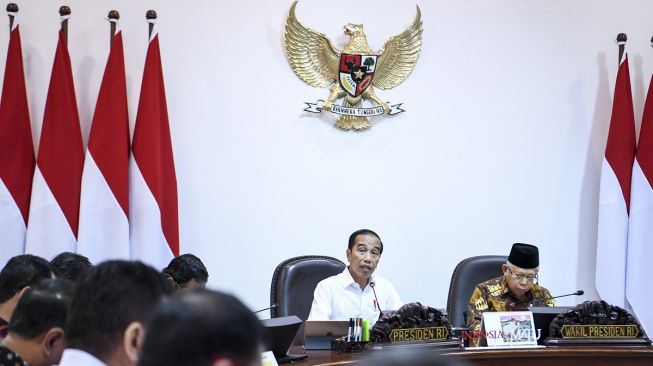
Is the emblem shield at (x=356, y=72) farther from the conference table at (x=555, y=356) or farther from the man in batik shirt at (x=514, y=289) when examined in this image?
the conference table at (x=555, y=356)

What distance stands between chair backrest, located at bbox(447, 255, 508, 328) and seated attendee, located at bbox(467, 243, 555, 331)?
0.45 meters

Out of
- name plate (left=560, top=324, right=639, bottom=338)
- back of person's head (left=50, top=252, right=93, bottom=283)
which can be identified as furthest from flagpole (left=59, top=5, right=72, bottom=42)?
name plate (left=560, top=324, right=639, bottom=338)

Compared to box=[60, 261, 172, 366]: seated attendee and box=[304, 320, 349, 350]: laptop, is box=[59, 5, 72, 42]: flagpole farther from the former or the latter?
box=[60, 261, 172, 366]: seated attendee

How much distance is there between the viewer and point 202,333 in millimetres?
1062

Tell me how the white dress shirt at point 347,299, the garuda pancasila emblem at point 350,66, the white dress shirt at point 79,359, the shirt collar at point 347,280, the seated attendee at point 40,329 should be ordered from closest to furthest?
the white dress shirt at point 79,359 → the seated attendee at point 40,329 → the white dress shirt at point 347,299 → the shirt collar at point 347,280 → the garuda pancasila emblem at point 350,66

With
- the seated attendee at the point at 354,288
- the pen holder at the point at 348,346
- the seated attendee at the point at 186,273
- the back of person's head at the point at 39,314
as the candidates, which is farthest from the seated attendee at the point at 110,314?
the seated attendee at the point at 354,288

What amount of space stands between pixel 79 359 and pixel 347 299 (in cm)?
325

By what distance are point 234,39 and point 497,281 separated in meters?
2.14

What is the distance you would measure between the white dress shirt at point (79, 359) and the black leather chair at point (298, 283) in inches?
117

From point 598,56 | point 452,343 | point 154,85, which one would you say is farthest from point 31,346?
point 598,56

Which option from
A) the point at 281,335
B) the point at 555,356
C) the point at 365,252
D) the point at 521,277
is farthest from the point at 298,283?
the point at 555,356

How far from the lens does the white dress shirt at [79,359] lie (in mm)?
1514

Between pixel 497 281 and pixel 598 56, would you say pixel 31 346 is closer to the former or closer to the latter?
pixel 497 281

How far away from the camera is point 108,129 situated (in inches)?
196
